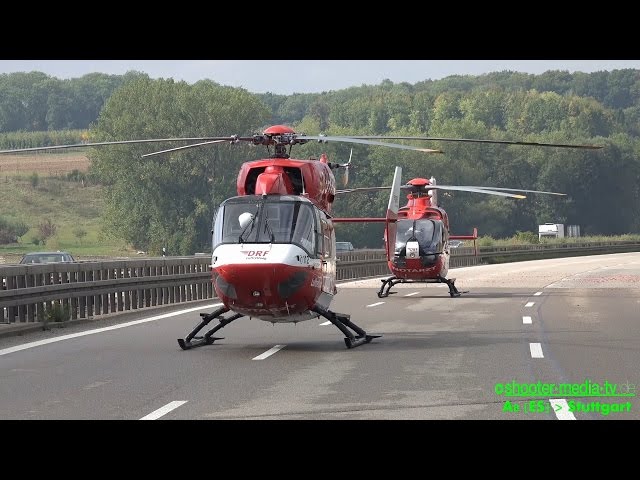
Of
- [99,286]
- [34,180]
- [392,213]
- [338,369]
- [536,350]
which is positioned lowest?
[34,180]

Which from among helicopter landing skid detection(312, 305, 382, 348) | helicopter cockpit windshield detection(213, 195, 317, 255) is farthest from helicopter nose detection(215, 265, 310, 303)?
helicopter landing skid detection(312, 305, 382, 348)

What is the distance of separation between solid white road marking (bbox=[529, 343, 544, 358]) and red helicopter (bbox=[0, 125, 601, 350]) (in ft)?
8.27

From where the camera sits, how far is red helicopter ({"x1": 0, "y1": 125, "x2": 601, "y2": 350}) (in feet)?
55.9

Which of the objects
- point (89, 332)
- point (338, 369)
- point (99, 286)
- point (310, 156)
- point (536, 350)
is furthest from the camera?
point (310, 156)

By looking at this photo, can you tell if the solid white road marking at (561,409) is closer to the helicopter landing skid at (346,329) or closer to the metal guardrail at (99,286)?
the helicopter landing skid at (346,329)

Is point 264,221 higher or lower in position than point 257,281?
higher

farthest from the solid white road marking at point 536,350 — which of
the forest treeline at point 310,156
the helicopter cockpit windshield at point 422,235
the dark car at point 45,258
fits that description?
the forest treeline at point 310,156

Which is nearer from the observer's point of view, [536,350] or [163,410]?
[163,410]

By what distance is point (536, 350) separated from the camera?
1728 centimetres

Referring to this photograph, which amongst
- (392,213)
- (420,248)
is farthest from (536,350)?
(420,248)

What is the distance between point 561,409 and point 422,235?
23382mm

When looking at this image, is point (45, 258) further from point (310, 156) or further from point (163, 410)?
point (310, 156)
